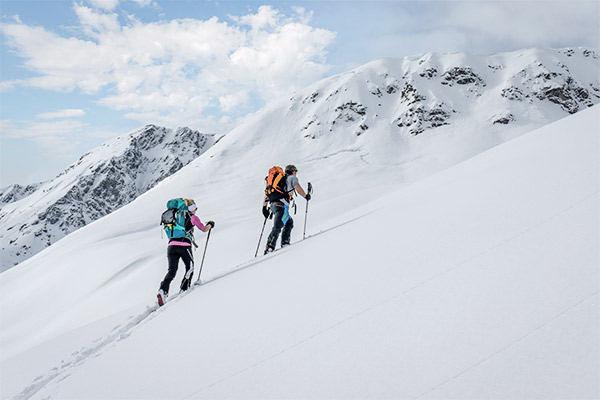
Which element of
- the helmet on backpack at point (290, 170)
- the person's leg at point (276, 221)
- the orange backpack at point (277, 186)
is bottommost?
the person's leg at point (276, 221)

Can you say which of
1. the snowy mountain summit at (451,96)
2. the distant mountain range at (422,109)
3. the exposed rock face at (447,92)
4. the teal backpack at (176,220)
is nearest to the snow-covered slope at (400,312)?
the teal backpack at (176,220)

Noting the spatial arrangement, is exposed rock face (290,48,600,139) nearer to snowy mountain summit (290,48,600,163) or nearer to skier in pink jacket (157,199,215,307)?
snowy mountain summit (290,48,600,163)

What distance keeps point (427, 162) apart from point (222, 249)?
35.9 metres

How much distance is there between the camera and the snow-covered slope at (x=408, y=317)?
7.28 ft

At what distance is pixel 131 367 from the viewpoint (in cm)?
367

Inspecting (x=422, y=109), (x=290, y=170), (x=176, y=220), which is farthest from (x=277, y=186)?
(x=422, y=109)

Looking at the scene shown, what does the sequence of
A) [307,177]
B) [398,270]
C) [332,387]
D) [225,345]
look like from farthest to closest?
[307,177] < [398,270] < [225,345] < [332,387]

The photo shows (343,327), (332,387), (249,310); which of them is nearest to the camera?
(332,387)

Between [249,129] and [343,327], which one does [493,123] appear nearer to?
[249,129]

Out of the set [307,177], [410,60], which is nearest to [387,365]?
[307,177]

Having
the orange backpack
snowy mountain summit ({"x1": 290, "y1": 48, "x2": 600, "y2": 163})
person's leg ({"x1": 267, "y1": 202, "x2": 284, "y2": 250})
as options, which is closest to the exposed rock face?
snowy mountain summit ({"x1": 290, "y1": 48, "x2": 600, "y2": 163})

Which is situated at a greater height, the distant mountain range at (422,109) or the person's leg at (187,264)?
the distant mountain range at (422,109)

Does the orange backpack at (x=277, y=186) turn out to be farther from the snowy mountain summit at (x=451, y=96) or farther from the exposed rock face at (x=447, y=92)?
the exposed rock face at (x=447, y=92)

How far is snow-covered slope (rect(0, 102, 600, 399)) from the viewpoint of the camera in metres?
2.22
